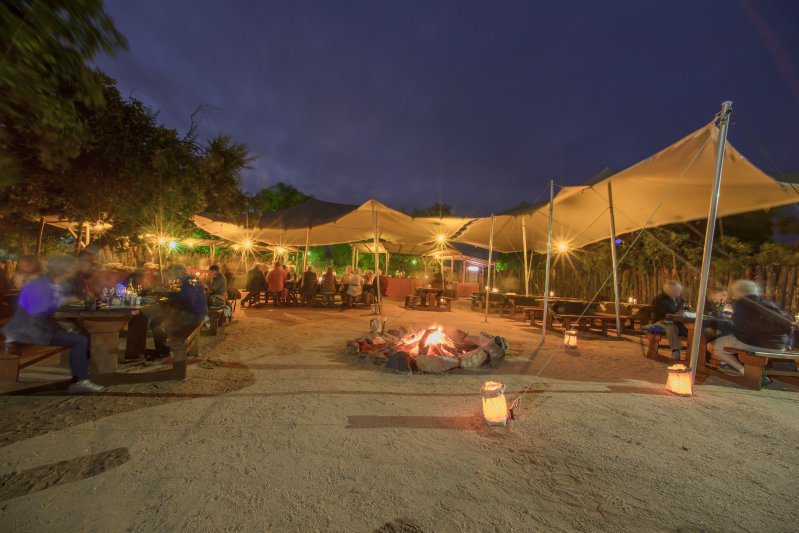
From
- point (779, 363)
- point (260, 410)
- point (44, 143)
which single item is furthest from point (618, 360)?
point (44, 143)

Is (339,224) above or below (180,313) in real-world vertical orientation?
above

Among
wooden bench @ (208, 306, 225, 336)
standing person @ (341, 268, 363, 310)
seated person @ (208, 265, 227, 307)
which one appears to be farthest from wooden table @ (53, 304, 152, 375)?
standing person @ (341, 268, 363, 310)

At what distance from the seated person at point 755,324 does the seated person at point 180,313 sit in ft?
22.7

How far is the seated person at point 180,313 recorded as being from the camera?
4930 millimetres

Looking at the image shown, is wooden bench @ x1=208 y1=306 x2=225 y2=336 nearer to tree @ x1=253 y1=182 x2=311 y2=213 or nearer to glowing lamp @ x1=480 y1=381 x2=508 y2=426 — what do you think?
glowing lamp @ x1=480 y1=381 x2=508 y2=426

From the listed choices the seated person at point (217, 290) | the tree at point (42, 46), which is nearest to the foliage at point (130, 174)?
the seated person at point (217, 290)

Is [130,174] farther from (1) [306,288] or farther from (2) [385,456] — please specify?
(1) [306,288]

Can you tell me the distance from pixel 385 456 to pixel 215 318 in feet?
17.1

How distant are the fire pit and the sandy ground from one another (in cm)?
31

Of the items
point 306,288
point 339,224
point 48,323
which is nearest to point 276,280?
point 306,288

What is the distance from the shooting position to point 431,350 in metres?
5.43

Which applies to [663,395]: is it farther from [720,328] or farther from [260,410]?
[260,410]

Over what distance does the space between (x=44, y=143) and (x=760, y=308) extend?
27.4 feet

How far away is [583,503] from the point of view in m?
2.12
